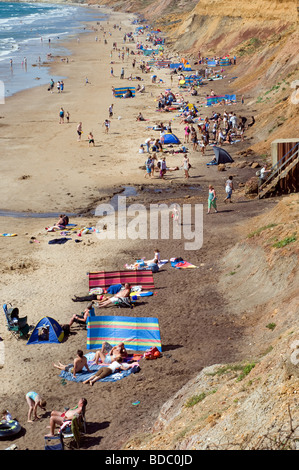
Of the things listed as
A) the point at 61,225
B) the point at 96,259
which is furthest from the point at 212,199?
the point at 61,225

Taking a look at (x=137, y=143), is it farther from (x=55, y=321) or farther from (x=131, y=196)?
(x=55, y=321)

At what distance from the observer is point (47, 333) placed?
650 inches

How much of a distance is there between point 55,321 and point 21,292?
3.17 m

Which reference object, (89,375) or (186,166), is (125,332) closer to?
(89,375)

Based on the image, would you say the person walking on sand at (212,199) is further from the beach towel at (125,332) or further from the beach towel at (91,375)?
the beach towel at (91,375)

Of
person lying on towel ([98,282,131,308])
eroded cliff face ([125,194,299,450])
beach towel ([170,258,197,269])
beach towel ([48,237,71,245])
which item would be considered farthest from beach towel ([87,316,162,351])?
beach towel ([48,237,71,245])

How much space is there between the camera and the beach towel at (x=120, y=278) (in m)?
19.4

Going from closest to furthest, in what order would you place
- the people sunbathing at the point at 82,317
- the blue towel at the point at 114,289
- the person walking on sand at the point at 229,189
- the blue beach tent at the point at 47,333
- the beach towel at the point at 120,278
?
the blue beach tent at the point at 47,333
the people sunbathing at the point at 82,317
the blue towel at the point at 114,289
the beach towel at the point at 120,278
the person walking on sand at the point at 229,189

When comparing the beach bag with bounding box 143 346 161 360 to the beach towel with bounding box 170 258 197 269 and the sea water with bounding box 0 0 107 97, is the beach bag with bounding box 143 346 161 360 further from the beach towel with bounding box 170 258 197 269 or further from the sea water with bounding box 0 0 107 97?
the sea water with bounding box 0 0 107 97

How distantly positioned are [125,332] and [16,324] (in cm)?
299

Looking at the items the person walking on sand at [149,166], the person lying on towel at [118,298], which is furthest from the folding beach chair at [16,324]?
the person walking on sand at [149,166]

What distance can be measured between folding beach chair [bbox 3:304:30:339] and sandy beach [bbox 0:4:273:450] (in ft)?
0.77

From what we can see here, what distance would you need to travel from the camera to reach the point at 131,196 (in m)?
28.7

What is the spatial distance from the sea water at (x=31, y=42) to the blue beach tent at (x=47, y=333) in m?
41.4
